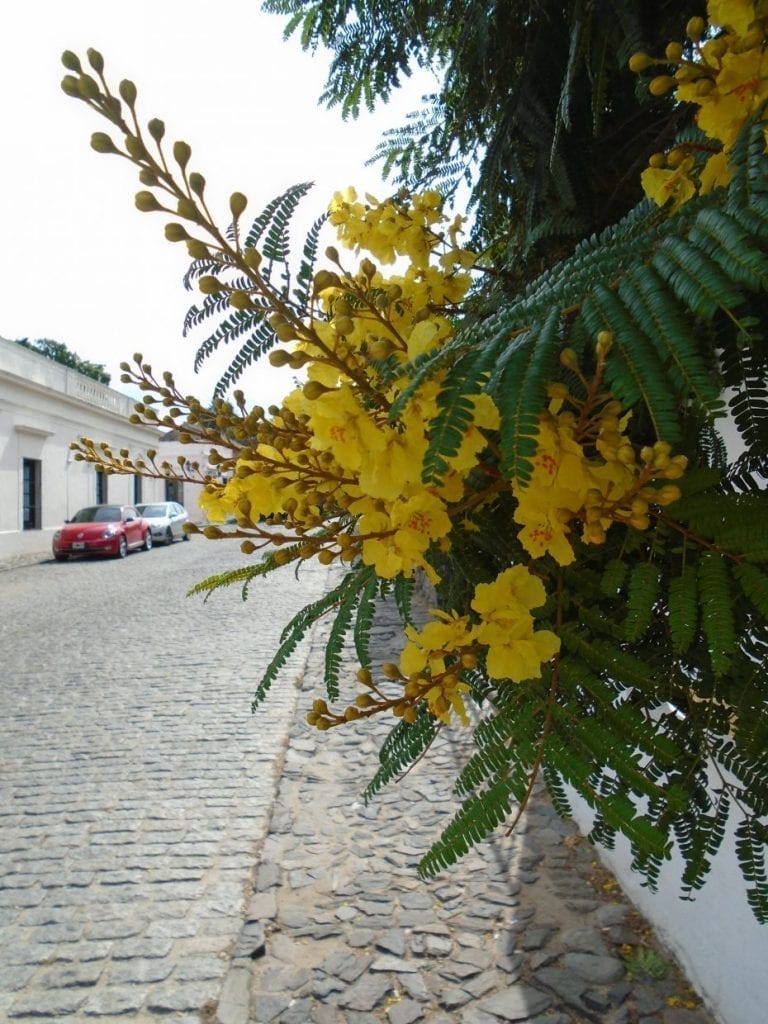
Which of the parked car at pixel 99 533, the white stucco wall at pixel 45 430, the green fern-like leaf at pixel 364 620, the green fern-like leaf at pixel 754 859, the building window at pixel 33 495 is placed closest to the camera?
the green fern-like leaf at pixel 754 859

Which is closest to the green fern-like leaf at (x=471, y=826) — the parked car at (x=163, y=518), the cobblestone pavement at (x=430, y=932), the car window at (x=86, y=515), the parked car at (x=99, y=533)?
the cobblestone pavement at (x=430, y=932)

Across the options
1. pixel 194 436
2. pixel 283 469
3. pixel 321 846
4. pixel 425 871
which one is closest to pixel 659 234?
pixel 283 469

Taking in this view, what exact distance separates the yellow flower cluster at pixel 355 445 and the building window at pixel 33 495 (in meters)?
20.4

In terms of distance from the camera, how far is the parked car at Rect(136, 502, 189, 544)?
23.3 meters

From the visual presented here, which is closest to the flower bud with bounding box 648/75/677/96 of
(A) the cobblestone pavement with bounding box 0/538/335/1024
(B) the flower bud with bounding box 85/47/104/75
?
(B) the flower bud with bounding box 85/47/104/75

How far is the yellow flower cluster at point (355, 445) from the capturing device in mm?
743

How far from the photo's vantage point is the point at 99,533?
18.9 metres

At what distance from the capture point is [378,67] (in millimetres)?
2148

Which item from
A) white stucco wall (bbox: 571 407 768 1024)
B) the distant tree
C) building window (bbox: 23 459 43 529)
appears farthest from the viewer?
the distant tree

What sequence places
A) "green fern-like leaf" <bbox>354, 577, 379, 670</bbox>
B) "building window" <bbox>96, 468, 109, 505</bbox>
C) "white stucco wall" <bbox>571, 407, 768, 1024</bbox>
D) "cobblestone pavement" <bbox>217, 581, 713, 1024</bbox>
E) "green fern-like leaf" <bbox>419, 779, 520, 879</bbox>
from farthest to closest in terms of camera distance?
"building window" <bbox>96, 468, 109, 505</bbox> < "cobblestone pavement" <bbox>217, 581, 713, 1024</bbox> < "white stucco wall" <bbox>571, 407, 768, 1024</bbox> < "green fern-like leaf" <bbox>354, 577, 379, 670</bbox> < "green fern-like leaf" <bbox>419, 779, 520, 879</bbox>

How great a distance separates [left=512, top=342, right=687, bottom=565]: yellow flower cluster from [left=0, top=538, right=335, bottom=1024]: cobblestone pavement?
9.51ft

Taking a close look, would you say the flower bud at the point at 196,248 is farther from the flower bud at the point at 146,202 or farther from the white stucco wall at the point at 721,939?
the white stucco wall at the point at 721,939

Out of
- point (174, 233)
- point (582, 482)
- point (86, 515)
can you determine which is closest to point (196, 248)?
point (174, 233)

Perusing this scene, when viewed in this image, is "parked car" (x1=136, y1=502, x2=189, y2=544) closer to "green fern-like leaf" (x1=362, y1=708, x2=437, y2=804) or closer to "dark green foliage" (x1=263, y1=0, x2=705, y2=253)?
"dark green foliage" (x1=263, y1=0, x2=705, y2=253)
